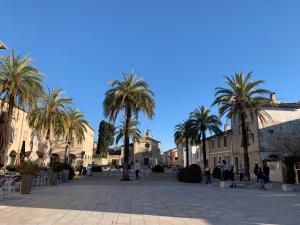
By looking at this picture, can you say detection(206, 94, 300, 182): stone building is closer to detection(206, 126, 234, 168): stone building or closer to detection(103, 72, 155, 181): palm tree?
detection(206, 126, 234, 168): stone building

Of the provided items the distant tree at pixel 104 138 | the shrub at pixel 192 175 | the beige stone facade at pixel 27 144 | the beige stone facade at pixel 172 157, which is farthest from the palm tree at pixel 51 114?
the beige stone facade at pixel 172 157

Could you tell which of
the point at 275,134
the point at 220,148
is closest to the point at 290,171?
the point at 275,134

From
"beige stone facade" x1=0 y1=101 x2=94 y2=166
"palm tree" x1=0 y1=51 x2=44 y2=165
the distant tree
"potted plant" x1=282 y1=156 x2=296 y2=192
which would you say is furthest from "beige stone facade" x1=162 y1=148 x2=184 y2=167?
"palm tree" x1=0 y1=51 x2=44 y2=165

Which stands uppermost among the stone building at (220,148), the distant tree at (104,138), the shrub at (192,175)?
the distant tree at (104,138)

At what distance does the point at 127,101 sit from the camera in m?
28.5

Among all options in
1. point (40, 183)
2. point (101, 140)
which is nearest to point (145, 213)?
point (40, 183)

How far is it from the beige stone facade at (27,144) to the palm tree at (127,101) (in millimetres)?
7723

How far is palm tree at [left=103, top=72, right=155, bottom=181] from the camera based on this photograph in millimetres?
28250

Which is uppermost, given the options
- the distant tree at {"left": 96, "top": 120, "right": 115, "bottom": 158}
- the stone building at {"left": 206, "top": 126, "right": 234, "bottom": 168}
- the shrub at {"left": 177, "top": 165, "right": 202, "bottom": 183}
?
the distant tree at {"left": 96, "top": 120, "right": 115, "bottom": 158}

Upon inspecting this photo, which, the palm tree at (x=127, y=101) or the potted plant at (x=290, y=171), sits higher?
the palm tree at (x=127, y=101)

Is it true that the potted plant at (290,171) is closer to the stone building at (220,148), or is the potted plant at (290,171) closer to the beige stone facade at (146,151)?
the stone building at (220,148)

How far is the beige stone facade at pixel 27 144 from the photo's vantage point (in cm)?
4028

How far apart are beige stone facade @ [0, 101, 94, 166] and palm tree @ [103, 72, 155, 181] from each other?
772cm

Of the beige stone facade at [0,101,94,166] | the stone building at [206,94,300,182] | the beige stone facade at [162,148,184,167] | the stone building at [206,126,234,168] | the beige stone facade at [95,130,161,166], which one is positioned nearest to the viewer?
the stone building at [206,94,300,182]
